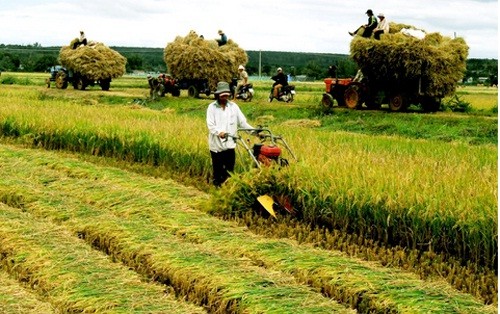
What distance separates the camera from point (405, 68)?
18516 mm

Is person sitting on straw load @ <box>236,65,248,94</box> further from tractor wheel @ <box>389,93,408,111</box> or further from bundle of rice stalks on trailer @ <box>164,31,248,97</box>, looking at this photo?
tractor wheel @ <box>389,93,408,111</box>

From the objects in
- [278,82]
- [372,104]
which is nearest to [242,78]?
[278,82]

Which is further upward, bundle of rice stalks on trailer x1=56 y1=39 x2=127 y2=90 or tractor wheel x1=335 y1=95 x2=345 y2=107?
bundle of rice stalks on trailer x1=56 y1=39 x2=127 y2=90

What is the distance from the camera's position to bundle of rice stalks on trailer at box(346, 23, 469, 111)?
60.5 ft

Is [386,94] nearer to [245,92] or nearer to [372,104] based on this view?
[372,104]

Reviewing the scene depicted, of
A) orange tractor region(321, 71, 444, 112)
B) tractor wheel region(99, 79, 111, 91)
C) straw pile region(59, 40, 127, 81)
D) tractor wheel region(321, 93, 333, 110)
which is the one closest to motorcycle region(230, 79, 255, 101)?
tractor wheel region(321, 93, 333, 110)

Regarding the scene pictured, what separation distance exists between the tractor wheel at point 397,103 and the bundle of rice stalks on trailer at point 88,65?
1241cm

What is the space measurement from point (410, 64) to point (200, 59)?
868cm

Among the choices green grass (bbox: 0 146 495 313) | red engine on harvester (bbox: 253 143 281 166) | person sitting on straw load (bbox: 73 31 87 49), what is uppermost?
person sitting on straw load (bbox: 73 31 87 49)

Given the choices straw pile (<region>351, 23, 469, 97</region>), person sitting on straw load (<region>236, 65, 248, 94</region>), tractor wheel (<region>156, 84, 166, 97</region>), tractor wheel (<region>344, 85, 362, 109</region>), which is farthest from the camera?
tractor wheel (<region>156, 84, 166, 97</region>)

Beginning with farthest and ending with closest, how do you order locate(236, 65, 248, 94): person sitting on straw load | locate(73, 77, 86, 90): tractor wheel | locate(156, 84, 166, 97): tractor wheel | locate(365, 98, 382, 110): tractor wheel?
locate(73, 77, 86, 90): tractor wheel < locate(156, 84, 166, 97): tractor wheel < locate(236, 65, 248, 94): person sitting on straw load < locate(365, 98, 382, 110): tractor wheel

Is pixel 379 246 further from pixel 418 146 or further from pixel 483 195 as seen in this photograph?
pixel 418 146

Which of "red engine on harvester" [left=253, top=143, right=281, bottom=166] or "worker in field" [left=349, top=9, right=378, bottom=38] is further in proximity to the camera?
"worker in field" [left=349, top=9, right=378, bottom=38]

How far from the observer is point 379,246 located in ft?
24.9
